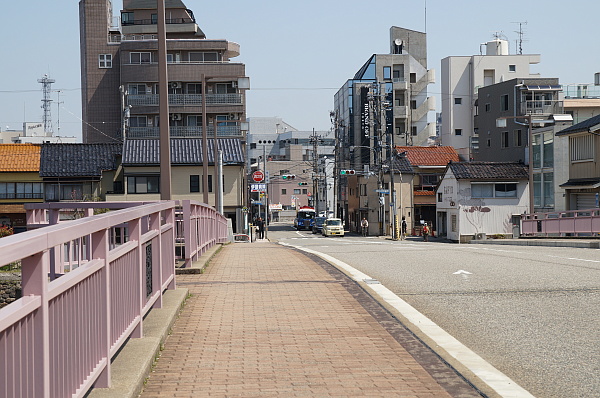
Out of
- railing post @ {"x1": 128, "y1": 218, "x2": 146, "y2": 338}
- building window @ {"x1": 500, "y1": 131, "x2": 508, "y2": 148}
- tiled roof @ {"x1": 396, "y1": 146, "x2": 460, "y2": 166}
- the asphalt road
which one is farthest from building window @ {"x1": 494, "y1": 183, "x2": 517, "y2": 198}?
railing post @ {"x1": 128, "y1": 218, "x2": 146, "y2": 338}

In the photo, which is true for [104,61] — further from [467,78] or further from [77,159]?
[467,78]

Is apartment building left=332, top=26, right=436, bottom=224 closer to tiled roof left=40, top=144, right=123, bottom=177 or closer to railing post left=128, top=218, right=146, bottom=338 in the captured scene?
tiled roof left=40, top=144, right=123, bottom=177

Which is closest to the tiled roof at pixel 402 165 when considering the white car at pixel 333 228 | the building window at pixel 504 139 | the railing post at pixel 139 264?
the white car at pixel 333 228

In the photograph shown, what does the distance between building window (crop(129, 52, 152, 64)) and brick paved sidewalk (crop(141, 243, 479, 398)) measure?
63446 millimetres

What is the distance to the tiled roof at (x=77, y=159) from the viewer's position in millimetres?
63000

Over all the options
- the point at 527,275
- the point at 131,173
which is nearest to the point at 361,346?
the point at 527,275

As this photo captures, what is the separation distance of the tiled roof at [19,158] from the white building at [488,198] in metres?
34.2

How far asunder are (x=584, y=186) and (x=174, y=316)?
43.0 metres

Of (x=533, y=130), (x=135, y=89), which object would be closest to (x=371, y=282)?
(x=533, y=130)

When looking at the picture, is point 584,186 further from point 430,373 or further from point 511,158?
point 430,373

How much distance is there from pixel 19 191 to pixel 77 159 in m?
5.27

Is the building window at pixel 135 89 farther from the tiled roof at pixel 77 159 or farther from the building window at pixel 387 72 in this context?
the building window at pixel 387 72

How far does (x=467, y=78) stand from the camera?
98438 mm

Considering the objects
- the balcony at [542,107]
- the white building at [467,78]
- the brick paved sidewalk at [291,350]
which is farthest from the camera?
the white building at [467,78]
